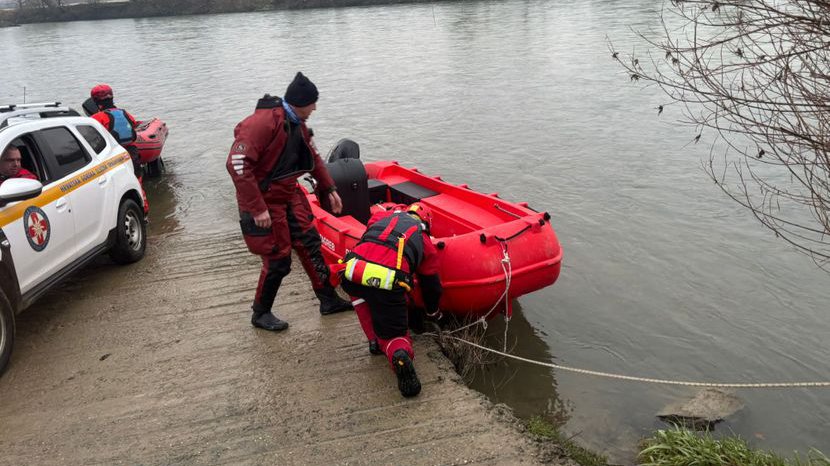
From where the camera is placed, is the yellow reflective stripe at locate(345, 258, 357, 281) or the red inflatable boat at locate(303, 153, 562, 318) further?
the red inflatable boat at locate(303, 153, 562, 318)

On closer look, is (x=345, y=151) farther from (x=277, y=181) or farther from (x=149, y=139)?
(x=149, y=139)

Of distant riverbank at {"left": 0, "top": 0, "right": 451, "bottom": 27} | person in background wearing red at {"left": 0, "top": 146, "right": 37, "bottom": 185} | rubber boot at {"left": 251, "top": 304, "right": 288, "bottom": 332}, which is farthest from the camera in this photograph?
distant riverbank at {"left": 0, "top": 0, "right": 451, "bottom": 27}

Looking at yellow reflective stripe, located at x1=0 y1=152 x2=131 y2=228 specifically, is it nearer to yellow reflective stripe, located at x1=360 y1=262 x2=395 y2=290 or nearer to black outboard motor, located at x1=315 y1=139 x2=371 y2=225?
black outboard motor, located at x1=315 y1=139 x2=371 y2=225

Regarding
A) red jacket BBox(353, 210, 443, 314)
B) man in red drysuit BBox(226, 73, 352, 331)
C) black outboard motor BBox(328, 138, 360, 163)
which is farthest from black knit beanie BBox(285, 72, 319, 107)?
black outboard motor BBox(328, 138, 360, 163)

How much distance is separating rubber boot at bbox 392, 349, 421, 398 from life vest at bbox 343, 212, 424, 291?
0.44 m

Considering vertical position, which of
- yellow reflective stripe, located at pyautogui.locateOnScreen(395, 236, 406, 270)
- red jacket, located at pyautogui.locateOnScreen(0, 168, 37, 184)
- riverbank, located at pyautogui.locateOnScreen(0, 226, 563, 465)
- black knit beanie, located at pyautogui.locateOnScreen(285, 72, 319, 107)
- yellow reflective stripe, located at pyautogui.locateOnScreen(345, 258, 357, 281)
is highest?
black knit beanie, located at pyautogui.locateOnScreen(285, 72, 319, 107)

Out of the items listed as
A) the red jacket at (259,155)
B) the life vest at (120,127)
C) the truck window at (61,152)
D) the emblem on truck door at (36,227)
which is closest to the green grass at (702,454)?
Result: the red jacket at (259,155)

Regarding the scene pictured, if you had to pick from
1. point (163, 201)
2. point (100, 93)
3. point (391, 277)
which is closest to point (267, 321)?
point (391, 277)

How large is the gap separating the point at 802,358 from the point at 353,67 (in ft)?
68.3

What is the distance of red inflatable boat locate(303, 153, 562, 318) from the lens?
5.55m

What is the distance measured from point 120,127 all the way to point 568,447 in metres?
7.08

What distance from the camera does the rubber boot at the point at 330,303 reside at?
18.4 feet

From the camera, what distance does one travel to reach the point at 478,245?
5.61m

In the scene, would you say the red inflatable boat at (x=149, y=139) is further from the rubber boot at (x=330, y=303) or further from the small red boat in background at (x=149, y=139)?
the rubber boot at (x=330, y=303)
